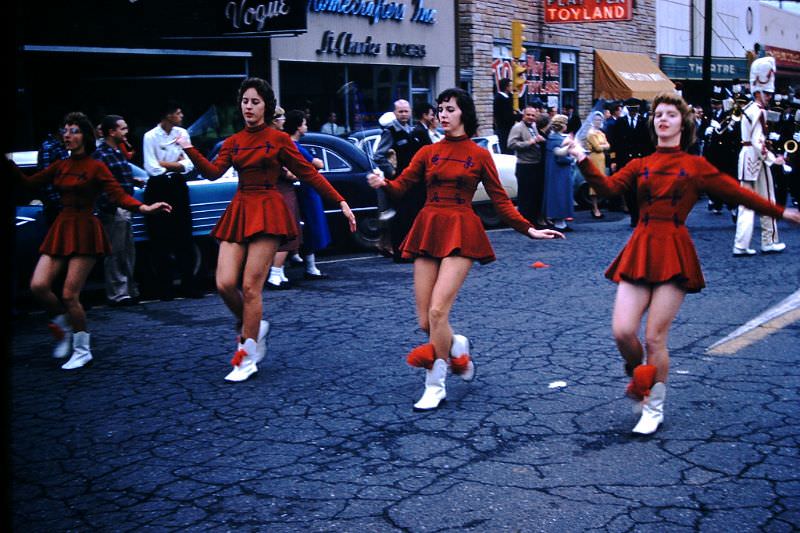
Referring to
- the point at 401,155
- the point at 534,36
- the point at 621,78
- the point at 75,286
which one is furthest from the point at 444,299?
the point at 621,78

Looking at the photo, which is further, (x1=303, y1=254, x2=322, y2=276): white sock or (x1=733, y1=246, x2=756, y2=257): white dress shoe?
(x1=733, y1=246, x2=756, y2=257): white dress shoe

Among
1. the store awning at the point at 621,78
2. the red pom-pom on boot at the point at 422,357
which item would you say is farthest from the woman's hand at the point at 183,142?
the store awning at the point at 621,78

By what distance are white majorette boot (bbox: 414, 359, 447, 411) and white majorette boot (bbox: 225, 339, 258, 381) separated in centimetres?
130

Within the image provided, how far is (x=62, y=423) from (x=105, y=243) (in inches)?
72.3

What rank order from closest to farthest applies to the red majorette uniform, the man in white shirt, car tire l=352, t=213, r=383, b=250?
1. the red majorette uniform
2. the man in white shirt
3. car tire l=352, t=213, r=383, b=250

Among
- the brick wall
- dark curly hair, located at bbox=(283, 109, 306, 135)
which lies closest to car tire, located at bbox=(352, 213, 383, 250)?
dark curly hair, located at bbox=(283, 109, 306, 135)

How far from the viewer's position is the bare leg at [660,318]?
201 inches

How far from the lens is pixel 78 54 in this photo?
52.0 feet

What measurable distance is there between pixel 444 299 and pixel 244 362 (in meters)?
1.52

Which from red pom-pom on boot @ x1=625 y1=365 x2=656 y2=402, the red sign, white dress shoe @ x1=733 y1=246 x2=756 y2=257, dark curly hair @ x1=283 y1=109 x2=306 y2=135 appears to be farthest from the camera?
the red sign

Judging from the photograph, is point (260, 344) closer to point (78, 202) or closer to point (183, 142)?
point (183, 142)

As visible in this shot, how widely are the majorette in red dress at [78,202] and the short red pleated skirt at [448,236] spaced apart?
223 centimetres

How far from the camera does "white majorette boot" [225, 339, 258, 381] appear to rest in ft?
21.1

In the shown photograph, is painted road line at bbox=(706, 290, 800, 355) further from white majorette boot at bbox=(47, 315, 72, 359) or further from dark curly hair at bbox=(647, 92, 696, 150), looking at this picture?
white majorette boot at bbox=(47, 315, 72, 359)
